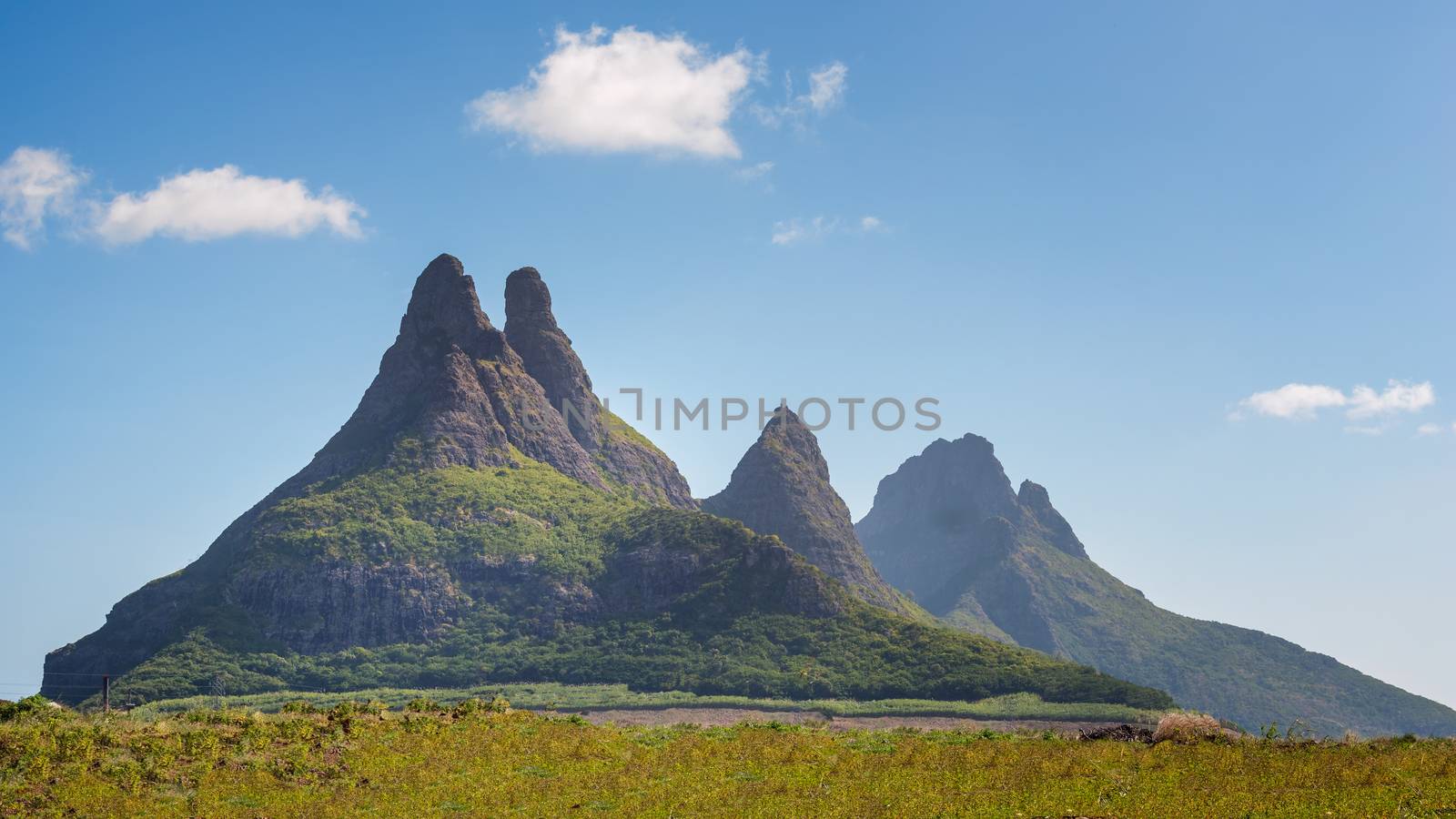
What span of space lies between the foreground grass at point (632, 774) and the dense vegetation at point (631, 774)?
3.5 inches

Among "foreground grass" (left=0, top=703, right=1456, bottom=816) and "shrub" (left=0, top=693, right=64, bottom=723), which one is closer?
"foreground grass" (left=0, top=703, right=1456, bottom=816)

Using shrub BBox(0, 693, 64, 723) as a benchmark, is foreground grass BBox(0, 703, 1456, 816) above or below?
below

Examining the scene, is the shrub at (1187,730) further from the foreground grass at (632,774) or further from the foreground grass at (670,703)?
the foreground grass at (670,703)

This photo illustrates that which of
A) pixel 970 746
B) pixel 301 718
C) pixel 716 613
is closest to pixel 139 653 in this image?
pixel 716 613

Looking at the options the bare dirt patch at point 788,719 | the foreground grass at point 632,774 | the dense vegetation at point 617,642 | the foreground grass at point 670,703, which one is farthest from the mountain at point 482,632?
the foreground grass at point 632,774

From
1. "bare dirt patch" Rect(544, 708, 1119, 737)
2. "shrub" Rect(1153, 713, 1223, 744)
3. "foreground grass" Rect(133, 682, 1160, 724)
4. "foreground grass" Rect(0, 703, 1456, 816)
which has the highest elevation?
"shrub" Rect(1153, 713, 1223, 744)

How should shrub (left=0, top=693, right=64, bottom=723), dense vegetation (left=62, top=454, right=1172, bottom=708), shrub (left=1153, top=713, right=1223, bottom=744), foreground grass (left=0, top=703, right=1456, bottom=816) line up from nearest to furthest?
foreground grass (left=0, top=703, right=1456, bottom=816) → shrub (left=0, top=693, right=64, bottom=723) → shrub (left=1153, top=713, right=1223, bottom=744) → dense vegetation (left=62, top=454, right=1172, bottom=708)

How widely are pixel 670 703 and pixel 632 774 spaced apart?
120946 millimetres

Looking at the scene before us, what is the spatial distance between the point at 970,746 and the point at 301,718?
2662 centimetres

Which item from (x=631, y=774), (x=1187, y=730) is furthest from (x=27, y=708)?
(x=1187, y=730)

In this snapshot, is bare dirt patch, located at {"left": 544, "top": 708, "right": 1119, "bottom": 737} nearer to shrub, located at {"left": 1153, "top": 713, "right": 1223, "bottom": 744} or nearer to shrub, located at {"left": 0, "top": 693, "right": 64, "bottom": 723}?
shrub, located at {"left": 1153, "top": 713, "right": 1223, "bottom": 744}

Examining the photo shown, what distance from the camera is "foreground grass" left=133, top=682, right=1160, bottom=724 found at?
479ft

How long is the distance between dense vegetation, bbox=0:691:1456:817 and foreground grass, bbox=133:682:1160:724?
333 feet

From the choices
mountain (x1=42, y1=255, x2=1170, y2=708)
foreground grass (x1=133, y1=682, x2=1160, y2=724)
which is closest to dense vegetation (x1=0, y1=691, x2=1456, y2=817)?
foreground grass (x1=133, y1=682, x2=1160, y2=724)
